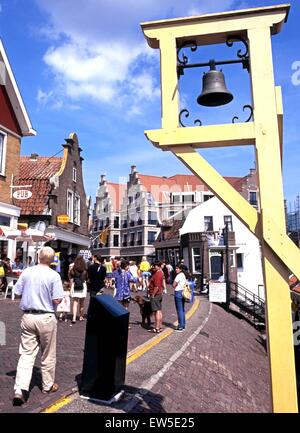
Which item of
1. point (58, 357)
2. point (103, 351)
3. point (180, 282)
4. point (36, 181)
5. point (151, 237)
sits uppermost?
point (36, 181)

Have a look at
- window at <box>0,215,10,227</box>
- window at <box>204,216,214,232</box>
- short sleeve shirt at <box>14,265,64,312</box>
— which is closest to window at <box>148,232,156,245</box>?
window at <box>204,216,214,232</box>

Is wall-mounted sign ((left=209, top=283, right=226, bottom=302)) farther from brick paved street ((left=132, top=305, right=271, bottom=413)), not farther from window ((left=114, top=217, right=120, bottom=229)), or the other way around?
window ((left=114, top=217, right=120, bottom=229))

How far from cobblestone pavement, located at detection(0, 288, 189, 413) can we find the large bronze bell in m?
3.72

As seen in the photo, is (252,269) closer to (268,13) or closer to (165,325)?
(165,325)

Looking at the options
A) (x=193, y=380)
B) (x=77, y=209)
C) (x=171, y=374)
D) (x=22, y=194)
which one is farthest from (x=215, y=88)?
(x=77, y=209)

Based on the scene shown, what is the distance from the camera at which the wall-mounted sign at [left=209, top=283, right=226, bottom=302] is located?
698 inches

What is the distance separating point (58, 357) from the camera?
6.37m

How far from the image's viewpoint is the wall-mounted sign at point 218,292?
17734 millimetres

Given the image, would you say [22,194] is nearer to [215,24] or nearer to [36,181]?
[36,181]

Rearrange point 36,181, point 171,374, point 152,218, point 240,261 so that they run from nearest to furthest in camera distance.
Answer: point 171,374 → point 36,181 → point 240,261 → point 152,218

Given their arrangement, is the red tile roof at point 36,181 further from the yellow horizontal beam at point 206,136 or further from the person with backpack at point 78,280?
the yellow horizontal beam at point 206,136

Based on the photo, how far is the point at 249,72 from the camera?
9.87 ft

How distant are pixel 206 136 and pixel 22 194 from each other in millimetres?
13540
